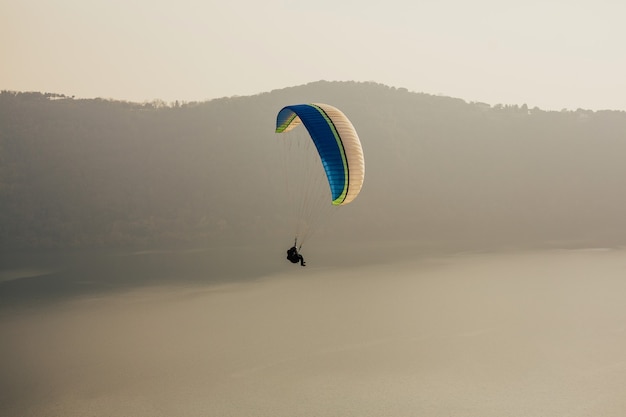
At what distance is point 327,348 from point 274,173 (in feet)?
238

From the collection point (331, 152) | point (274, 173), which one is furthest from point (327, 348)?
point (274, 173)

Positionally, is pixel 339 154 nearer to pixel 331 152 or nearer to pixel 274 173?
pixel 331 152

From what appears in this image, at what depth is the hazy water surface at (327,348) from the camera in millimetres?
36219

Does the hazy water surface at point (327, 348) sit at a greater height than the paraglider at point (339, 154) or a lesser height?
lesser

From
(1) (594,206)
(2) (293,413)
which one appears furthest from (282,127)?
(1) (594,206)

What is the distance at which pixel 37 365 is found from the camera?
142 feet

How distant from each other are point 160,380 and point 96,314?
69.3 feet

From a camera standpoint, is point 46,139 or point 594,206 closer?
point 46,139

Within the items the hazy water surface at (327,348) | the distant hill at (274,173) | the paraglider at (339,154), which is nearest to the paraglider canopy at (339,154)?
the paraglider at (339,154)

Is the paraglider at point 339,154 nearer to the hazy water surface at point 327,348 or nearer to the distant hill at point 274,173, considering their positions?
the hazy water surface at point 327,348

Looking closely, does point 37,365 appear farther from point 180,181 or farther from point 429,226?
point 429,226

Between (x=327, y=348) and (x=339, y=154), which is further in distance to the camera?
(x=327, y=348)

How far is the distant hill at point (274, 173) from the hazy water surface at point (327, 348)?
3022 cm

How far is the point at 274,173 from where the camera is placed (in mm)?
117062
